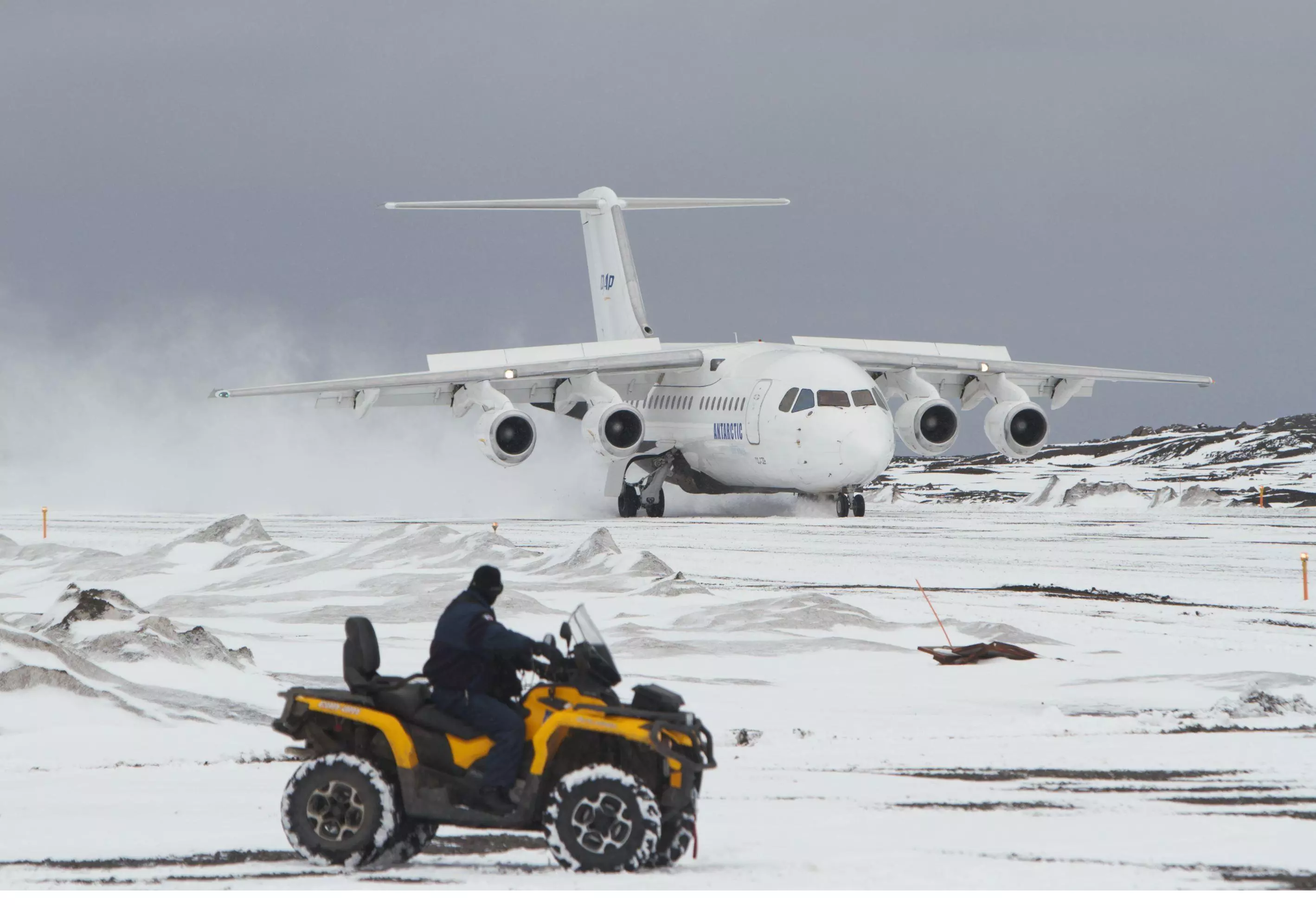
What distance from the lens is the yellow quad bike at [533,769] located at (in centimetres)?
606

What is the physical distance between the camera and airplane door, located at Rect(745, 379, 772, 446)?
2841 cm

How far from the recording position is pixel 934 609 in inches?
622

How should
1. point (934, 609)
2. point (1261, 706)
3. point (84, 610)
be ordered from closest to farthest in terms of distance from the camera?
point (1261, 706), point (84, 610), point (934, 609)

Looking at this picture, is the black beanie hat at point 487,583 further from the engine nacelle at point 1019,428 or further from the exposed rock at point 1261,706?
the engine nacelle at point 1019,428

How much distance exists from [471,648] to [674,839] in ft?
3.54

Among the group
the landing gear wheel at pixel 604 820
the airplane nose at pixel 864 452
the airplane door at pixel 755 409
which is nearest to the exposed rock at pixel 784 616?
the landing gear wheel at pixel 604 820

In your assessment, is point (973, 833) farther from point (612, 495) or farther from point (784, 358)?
point (612, 495)

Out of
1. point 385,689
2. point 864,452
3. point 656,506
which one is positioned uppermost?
point 864,452

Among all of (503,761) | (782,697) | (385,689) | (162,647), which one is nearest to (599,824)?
(503,761)

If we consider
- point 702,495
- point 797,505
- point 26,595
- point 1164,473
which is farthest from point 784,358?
point 1164,473

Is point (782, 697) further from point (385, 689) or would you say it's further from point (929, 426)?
point (929, 426)

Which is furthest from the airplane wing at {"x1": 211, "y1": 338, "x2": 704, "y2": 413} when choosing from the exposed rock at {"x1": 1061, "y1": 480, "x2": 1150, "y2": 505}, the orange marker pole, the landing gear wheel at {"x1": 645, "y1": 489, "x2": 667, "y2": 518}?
the orange marker pole

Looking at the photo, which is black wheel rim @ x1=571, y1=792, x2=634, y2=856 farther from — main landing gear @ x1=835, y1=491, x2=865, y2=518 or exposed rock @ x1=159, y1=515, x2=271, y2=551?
main landing gear @ x1=835, y1=491, x2=865, y2=518

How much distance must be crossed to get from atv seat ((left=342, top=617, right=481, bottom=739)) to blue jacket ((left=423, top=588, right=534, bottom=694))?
13 centimetres
